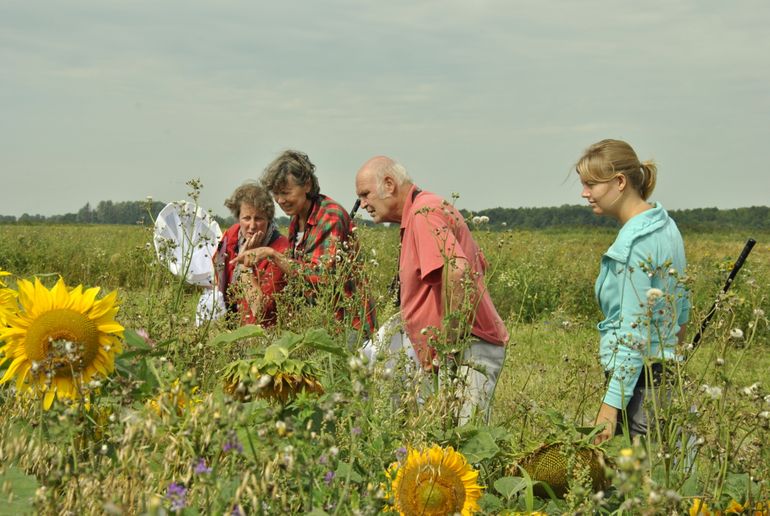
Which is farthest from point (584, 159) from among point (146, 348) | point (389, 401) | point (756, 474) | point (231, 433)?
point (231, 433)

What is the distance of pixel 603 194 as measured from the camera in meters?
3.91

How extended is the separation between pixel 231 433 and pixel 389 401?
1.21 metres

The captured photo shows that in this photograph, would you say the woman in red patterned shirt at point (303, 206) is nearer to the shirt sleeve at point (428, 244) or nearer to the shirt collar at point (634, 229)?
the shirt sleeve at point (428, 244)

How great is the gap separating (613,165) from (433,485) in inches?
89.8

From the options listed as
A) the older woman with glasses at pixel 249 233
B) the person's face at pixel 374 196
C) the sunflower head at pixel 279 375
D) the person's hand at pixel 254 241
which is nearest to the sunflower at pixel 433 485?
the sunflower head at pixel 279 375

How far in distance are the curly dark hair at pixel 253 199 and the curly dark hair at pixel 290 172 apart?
0.19 m

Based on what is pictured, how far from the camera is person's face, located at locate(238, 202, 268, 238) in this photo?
237 inches

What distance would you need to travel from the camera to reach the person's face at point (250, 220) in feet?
19.7

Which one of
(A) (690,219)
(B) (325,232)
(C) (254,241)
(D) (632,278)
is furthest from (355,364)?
(A) (690,219)

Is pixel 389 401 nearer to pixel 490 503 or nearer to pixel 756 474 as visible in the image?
pixel 490 503

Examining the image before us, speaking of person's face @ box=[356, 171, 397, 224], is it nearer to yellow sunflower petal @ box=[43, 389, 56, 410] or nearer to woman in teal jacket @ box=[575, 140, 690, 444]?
woman in teal jacket @ box=[575, 140, 690, 444]

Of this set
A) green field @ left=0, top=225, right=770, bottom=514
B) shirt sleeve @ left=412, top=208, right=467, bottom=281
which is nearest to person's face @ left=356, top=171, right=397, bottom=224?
shirt sleeve @ left=412, top=208, right=467, bottom=281

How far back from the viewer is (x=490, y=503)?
216 centimetres

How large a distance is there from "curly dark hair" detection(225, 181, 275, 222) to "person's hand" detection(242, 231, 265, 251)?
142 mm
